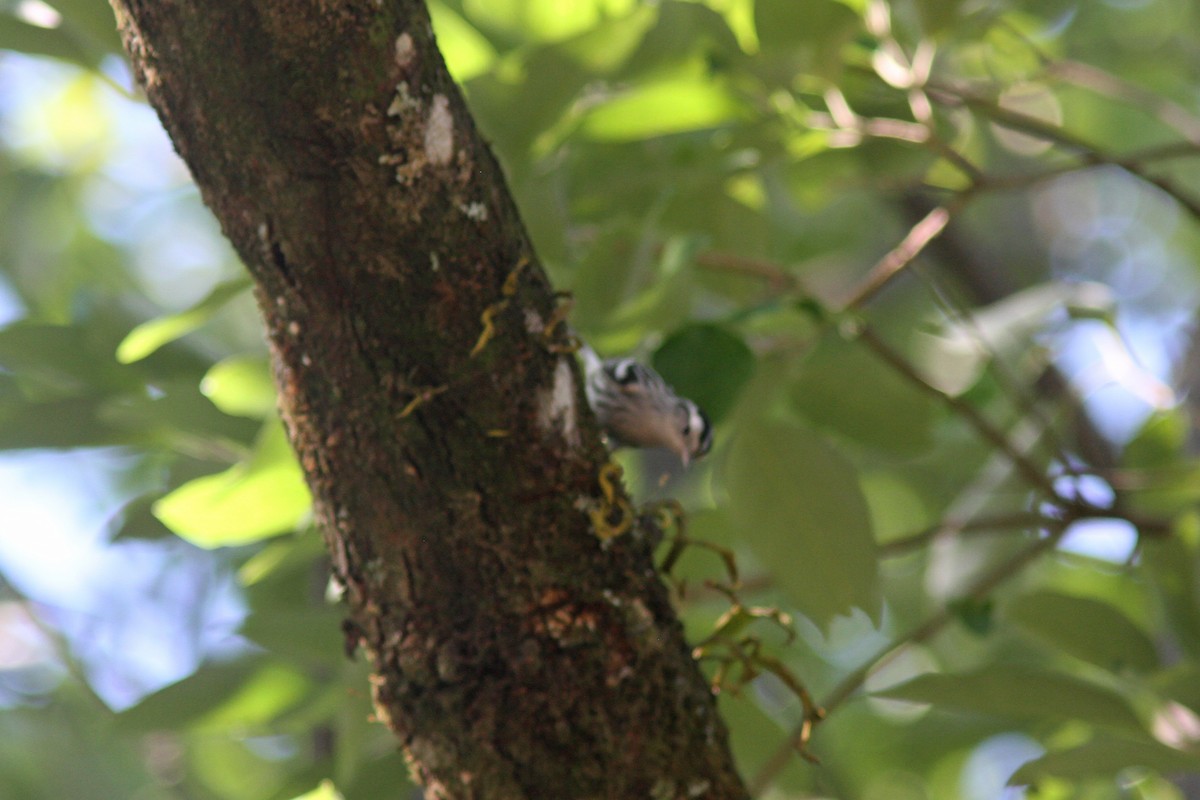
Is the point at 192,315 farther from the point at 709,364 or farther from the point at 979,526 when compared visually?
the point at 979,526

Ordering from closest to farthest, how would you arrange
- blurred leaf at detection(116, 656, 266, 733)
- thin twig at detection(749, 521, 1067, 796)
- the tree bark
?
the tree bark < blurred leaf at detection(116, 656, 266, 733) < thin twig at detection(749, 521, 1067, 796)

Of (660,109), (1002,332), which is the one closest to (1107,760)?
(1002,332)

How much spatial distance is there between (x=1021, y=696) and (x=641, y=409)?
1.63 feet

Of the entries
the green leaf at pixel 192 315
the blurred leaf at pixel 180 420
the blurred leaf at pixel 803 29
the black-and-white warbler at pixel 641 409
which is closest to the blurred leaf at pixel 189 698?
the blurred leaf at pixel 180 420

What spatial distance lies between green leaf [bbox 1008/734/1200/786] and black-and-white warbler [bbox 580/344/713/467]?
0.43 m

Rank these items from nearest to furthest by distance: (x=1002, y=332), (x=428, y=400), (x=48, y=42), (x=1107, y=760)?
(x=428, y=400), (x=1107, y=760), (x=48, y=42), (x=1002, y=332)

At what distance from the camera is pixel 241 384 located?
1167mm

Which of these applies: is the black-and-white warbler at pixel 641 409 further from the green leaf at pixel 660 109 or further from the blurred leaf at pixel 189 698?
the blurred leaf at pixel 189 698

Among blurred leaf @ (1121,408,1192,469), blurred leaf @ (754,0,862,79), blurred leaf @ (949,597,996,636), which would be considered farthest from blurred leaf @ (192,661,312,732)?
blurred leaf @ (1121,408,1192,469)

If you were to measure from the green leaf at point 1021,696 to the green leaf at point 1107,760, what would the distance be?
0.08m

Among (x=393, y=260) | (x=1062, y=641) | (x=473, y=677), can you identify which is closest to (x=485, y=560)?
(x=473, y=677)

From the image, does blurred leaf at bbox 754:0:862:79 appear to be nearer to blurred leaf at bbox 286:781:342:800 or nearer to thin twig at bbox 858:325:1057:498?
thin twig at bbox 858:325:1057:498

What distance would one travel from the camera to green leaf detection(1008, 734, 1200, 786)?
97cm

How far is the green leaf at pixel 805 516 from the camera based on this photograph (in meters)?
1.02
